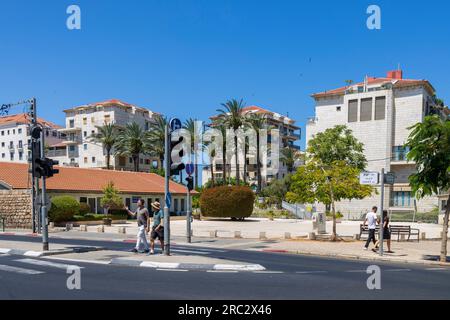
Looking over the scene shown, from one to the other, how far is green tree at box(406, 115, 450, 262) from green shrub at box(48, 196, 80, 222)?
84.9ft

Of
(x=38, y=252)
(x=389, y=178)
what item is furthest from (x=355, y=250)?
(x=38, y=252)

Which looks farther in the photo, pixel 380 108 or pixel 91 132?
pixel 91 132

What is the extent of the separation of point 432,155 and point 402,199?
42806 millimetres

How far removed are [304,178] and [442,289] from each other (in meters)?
14.0

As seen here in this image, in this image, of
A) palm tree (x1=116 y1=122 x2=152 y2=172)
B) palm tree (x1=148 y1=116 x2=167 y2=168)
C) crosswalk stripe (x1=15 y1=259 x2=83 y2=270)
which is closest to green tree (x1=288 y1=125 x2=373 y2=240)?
crosswalk stripe (x1=15 y1=259 x2=83 y2=270)

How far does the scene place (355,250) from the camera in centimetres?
1873

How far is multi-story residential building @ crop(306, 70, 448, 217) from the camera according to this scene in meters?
54.9

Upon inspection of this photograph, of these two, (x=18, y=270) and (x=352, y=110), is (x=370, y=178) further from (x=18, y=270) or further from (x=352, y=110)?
(x=352, y=110)

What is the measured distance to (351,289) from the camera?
9.71 metres

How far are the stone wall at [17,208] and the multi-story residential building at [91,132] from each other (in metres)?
46.9

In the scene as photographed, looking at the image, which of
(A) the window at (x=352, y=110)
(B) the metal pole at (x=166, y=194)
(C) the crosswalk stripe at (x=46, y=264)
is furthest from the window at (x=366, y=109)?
(C) the crosswalk stripe at (x=46, y=264)

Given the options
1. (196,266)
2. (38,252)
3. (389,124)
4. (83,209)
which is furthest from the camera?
(389,124)

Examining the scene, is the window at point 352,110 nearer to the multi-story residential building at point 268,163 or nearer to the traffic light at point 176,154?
the multi-story residential building at point 268,163

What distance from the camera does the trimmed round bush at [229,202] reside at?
144 ft
